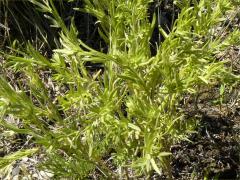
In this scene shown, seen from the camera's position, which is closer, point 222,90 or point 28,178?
point 28,178

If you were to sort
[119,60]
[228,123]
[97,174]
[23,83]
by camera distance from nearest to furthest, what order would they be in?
[119,60] < [97,174] < [228,123] < [23,83]

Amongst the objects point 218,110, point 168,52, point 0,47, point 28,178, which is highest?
point 168,52

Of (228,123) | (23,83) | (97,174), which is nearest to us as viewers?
(97,174)

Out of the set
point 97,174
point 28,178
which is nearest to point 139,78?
point 97,174

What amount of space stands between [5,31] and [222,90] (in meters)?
1.00

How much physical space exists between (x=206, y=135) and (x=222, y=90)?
0.70ft

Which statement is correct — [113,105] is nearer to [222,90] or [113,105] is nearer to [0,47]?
[222,90]

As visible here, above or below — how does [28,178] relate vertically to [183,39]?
below

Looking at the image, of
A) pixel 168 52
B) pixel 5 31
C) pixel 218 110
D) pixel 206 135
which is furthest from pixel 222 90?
pixel 5 31

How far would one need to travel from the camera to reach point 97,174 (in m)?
1.87

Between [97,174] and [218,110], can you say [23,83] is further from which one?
[218,110]

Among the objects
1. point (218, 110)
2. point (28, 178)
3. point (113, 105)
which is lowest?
point (28, 178)

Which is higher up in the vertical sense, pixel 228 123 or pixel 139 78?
pixel 139 78

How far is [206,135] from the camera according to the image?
198 cm
